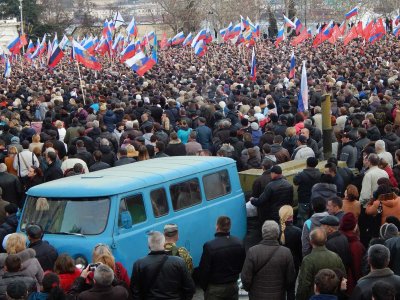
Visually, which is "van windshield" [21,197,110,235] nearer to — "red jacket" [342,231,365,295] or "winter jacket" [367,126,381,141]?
"red jacket" [342,231,365,295]

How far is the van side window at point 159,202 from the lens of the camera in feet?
34.6

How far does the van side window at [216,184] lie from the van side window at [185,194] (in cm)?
21

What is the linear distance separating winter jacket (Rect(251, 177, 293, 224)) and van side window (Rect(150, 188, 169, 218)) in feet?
5.65

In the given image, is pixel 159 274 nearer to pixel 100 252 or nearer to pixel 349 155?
pixel 100 252

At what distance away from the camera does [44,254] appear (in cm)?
942

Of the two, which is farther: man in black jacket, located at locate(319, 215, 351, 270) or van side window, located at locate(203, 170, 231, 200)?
van side window, located at locate(203, 170, 231, 200)

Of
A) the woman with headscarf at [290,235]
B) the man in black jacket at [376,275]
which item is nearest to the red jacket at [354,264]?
the woman with headscarf at [290,235]

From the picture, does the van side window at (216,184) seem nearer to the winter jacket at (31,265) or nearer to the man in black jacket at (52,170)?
the man in black jacket at (52,170)

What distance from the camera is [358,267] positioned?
9.15 m

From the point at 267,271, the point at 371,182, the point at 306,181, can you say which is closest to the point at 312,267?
the point at 267,271

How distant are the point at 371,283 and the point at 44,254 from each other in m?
3.67

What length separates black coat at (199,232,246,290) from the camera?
29.2ft

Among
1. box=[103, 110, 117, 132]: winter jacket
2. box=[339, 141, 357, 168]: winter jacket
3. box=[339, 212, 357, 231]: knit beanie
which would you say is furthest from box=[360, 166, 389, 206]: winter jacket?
box=[103, 110, 117, 132]: winter jacket

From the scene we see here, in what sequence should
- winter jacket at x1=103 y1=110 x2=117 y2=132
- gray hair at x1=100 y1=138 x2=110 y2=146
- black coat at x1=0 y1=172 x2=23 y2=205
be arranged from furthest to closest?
winter jacket at x1=103 y1=110 x2=117 y2=132 → gray hair at x1=100 y1=138 x2=110 y2=146 → black coat at x1=0 y1=172 x2=23 y2=205
